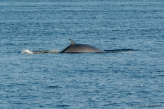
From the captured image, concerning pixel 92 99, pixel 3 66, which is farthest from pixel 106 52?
pixel 92 99

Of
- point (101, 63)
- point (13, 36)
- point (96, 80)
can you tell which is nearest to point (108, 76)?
point (96, 80)

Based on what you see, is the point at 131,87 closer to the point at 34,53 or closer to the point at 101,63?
the point at 101,63

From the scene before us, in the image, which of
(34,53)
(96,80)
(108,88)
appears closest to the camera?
(108,88)

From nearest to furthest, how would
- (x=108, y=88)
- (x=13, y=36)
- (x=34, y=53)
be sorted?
(x=108, y=88)
(x=34, y=53)
(x=13, y=36)

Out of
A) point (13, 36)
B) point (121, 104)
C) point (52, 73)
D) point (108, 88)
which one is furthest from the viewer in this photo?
point (13, 36)

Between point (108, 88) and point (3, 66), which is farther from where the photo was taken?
point (3, 66)

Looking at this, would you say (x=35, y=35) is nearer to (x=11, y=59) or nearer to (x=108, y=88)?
(x=11, y=59)

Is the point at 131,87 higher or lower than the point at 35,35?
higher

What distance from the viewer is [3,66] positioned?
4272 centimetres

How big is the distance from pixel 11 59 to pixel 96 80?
10.1 metres

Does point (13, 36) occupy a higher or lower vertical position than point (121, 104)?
lower

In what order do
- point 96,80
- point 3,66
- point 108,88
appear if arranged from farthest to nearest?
point 3,66
point 96,80
point 108,88

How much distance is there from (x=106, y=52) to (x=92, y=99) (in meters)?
17.0

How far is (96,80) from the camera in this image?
37.1 meters
